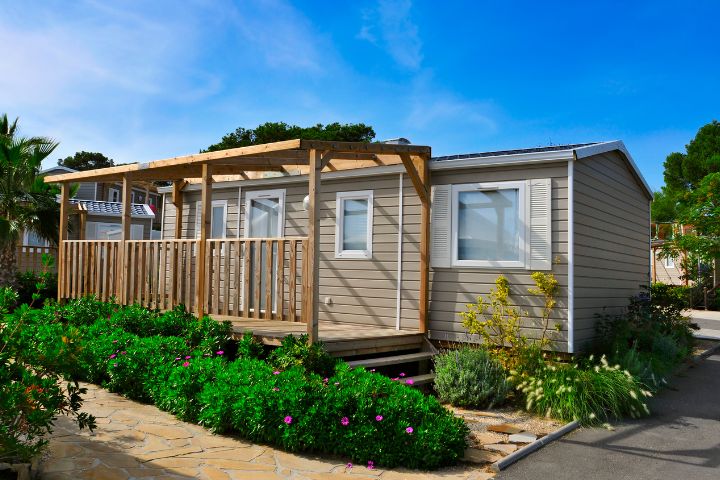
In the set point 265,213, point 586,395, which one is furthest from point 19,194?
point 586,395

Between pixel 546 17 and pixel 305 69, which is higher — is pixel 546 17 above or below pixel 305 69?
above

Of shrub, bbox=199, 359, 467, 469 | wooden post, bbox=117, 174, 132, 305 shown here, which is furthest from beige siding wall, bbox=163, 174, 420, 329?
shrub, bbox=199, 359, 467, 469

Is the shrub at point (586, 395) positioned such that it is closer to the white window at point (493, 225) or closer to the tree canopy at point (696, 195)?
the white window at point (493, 225)

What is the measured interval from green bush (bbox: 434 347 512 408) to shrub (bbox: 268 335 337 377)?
1.28 metres

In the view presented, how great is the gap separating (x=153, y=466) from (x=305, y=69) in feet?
32.6

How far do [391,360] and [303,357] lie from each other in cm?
138

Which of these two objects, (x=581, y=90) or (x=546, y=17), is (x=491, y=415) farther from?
(x=581, y=90)

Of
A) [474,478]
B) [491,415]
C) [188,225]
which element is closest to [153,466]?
[474,478]

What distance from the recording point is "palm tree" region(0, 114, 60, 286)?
494 inches

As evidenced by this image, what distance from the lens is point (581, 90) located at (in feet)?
54.4

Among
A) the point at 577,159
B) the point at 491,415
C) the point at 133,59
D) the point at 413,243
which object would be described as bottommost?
the point at 491,415

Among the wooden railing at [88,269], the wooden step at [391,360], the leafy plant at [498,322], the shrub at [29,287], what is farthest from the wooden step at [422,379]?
the shrub at [29,287]

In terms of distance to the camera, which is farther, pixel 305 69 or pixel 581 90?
pixel 581 90

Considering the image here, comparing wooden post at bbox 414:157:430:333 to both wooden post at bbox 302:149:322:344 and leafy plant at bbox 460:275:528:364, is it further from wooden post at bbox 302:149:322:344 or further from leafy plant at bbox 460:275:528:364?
wooden post at bbox 302:149:322:344
